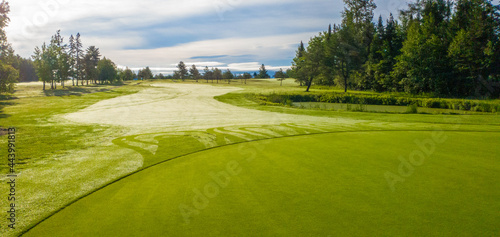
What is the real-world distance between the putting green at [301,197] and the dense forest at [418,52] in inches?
1506

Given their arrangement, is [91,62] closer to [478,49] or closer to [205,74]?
[205,74]

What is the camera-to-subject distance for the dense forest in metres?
37.9

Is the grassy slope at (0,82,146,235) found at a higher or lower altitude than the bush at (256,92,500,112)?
lower

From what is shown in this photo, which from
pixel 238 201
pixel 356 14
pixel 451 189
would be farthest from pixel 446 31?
pixel 238 201

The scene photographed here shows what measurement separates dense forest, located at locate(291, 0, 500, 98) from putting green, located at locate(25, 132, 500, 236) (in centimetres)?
3826

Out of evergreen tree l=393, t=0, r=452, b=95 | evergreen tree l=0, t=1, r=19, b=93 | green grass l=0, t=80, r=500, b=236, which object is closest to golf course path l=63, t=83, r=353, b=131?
green grass l=0, t=80, r=500, b=236

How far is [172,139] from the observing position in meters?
12.2

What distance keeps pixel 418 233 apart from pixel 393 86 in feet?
190

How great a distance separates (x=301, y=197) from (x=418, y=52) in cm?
4890

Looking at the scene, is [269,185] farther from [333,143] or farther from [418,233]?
[333,143]

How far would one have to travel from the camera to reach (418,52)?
148 ft

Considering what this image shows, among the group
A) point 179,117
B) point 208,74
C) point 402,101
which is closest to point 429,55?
point 402,101

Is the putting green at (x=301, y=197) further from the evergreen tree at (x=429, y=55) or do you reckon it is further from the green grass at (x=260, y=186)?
the evergreen tree at (x=429, y=55)

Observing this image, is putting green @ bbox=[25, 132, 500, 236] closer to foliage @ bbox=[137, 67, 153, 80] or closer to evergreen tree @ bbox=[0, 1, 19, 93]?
evergreen tree @ bbox=[0, 1, 19, 93]
